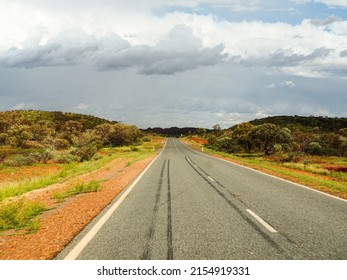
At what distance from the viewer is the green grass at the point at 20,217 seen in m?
7.11

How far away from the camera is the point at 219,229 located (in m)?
6.42

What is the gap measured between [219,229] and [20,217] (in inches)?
177

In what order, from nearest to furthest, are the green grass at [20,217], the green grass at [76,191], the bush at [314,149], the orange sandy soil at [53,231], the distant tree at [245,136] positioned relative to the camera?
the orange sandy soil at [53,231], the green grass at [20,217], the green grass at [76,191], the bush at [314,149], the distant tree at [245,136]

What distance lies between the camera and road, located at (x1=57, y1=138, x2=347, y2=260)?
5.11 metres

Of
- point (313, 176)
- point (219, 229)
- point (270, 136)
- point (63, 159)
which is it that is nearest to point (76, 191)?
point (219, 229)

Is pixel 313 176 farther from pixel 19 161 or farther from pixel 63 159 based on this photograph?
pixel 63 159

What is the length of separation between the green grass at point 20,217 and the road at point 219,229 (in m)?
1.44

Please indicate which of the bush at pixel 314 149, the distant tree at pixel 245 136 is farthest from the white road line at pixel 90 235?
the bush at pixel 314 149

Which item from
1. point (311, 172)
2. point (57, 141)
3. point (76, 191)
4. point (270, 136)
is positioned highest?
point (270, 136)

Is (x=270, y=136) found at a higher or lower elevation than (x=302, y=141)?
higher

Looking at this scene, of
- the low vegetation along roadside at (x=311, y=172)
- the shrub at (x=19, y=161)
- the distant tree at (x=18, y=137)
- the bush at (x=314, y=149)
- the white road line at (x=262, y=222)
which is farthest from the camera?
the bush at (x=314, y=149)

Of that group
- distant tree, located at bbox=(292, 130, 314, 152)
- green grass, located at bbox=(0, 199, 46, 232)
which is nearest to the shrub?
green grass, located at bbox=(0, 199, 46, 232)

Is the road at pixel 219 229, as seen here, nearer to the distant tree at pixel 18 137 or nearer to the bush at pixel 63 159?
the bush at pixel 63 159

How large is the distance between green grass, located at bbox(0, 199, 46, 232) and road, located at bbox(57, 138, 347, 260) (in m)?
1.44
